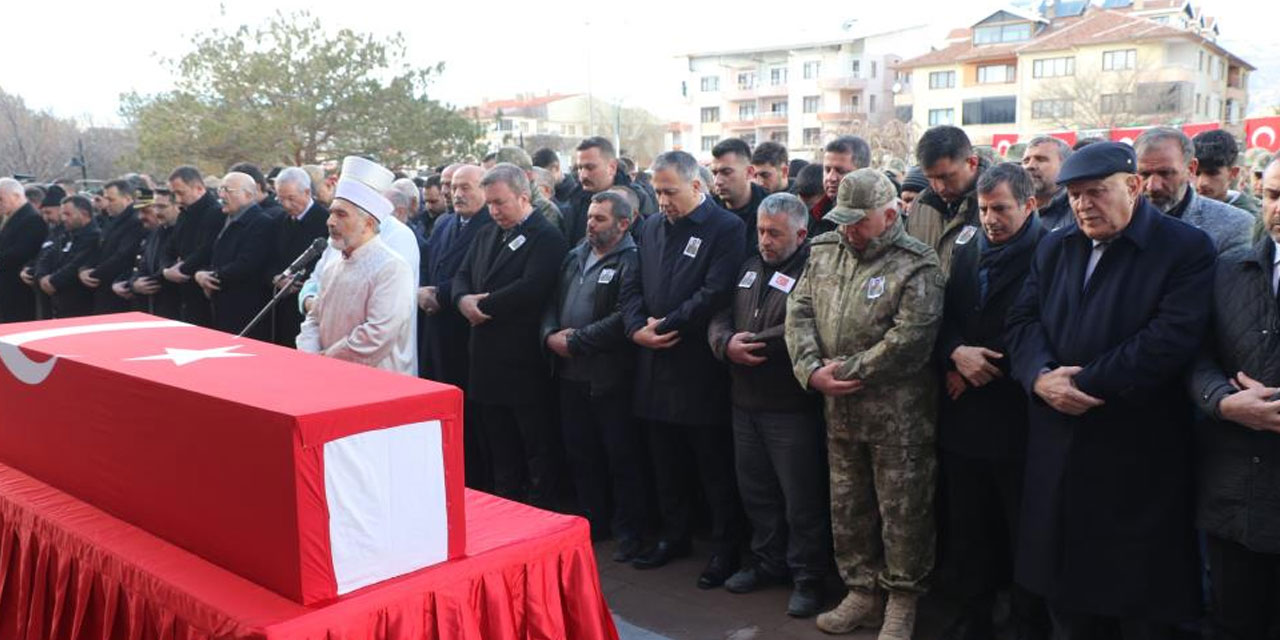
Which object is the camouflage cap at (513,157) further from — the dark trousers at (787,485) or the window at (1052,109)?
the window at (1052,109)

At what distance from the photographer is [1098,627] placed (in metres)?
3.40

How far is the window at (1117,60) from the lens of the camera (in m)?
46.8

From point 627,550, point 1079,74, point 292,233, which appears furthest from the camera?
point 1079,74

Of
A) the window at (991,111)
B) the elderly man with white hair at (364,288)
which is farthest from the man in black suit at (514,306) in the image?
the window at (991,111)

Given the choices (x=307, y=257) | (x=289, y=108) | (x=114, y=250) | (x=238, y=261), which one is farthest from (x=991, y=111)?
(x=307, y=257)

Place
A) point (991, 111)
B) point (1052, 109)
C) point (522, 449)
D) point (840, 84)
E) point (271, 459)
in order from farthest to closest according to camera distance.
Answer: point (840, 84) → point (991, 111) → point (1052, 109) → point (522, 449) → point (271, 459)

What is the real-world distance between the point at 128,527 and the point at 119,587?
0.23 metres

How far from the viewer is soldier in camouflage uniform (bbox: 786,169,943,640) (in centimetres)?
366

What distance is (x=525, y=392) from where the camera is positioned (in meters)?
5.28

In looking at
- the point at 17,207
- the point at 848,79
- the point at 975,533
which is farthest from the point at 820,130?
the point at 975,533

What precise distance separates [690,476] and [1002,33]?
2235 inches

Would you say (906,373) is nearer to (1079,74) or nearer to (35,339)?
(35,339)

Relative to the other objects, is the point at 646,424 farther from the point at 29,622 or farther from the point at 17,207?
the point at 17,207

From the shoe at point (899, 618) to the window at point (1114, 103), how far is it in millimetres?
44546
